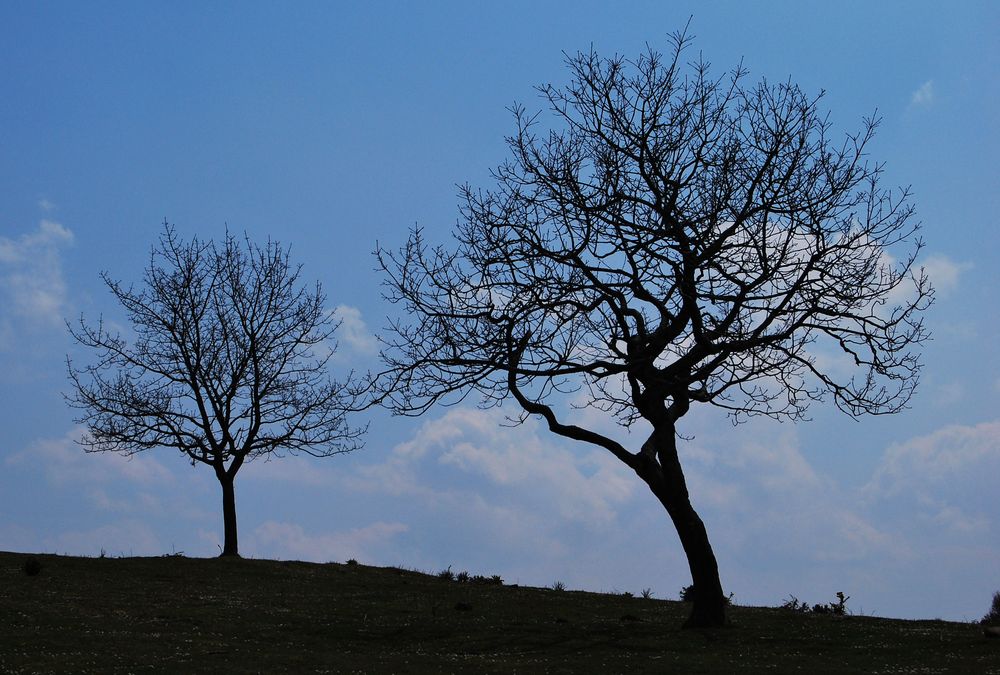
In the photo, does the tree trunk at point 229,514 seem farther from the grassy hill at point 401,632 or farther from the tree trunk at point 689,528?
the tree trunk at point 689,528

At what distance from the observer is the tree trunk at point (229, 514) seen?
1437 inches

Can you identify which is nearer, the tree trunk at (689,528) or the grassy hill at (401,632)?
the grassy hill at (401,632)

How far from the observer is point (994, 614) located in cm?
2578

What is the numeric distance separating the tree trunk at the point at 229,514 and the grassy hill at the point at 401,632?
5.40 m

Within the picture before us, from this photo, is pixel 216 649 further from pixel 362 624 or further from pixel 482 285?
pixel 482 285

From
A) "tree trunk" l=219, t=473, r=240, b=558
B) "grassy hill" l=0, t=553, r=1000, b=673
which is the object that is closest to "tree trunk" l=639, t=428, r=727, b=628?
"grassy hill" l=0, t=553, r=1000, b=673

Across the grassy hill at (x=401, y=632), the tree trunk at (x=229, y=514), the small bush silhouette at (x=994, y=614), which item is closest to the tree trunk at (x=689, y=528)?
the grassy hill at (x=401, y=632)

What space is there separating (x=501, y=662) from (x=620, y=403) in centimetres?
707

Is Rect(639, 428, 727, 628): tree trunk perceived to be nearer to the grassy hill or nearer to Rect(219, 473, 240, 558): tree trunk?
the grassy hill

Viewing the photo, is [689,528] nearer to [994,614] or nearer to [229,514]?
[994,614]

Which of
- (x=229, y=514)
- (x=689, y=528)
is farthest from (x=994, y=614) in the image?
(x=229, y=514)

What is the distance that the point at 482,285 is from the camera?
888 inches

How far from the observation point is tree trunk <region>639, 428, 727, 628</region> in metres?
22.3

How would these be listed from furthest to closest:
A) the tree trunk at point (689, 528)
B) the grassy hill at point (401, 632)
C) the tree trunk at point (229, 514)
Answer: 1. the tree trunk at point (229, 514)
2. the tree trunk at point (689, 528)
3. the grassy hill at point (401, 632)
